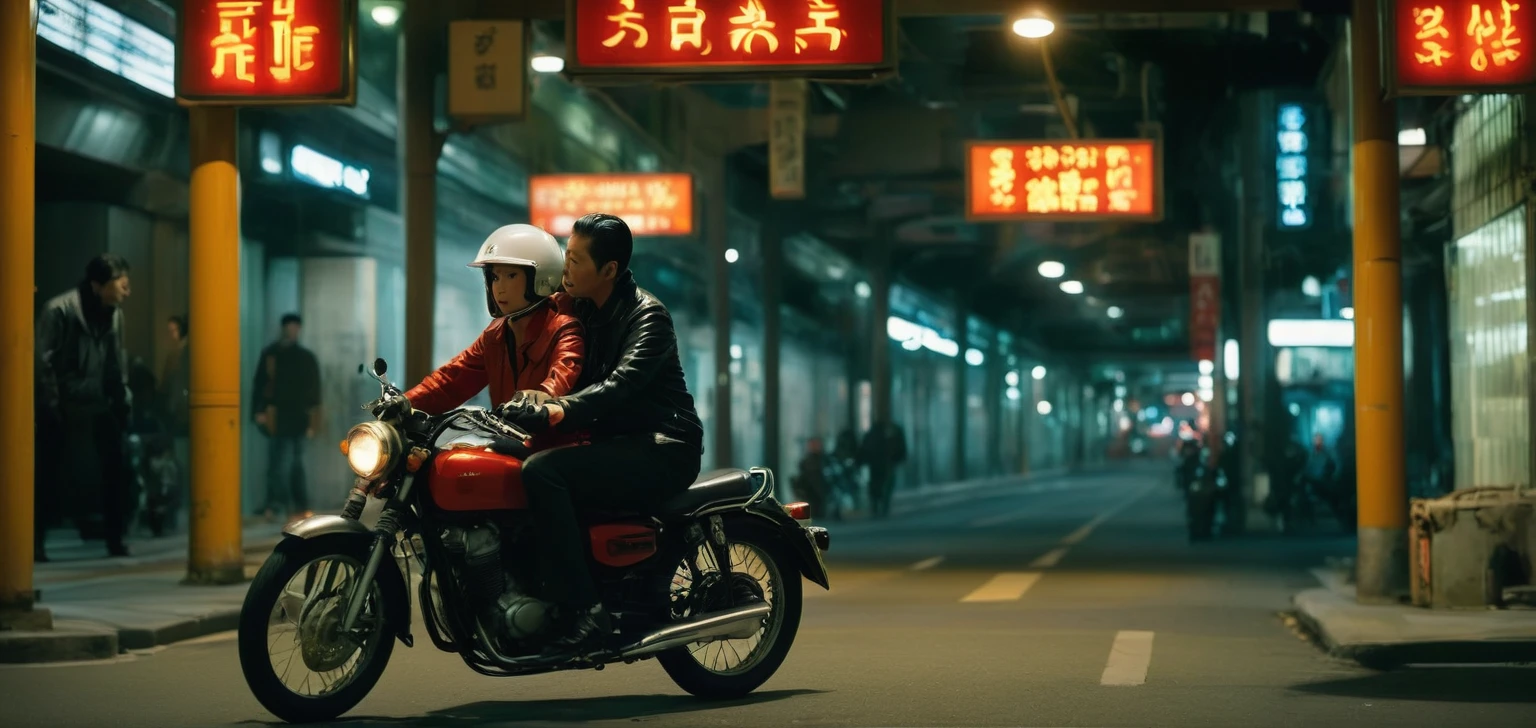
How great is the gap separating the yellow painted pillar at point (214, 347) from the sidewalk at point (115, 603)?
0.30 m

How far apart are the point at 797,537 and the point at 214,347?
649cm

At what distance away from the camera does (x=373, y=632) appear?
7.35 m

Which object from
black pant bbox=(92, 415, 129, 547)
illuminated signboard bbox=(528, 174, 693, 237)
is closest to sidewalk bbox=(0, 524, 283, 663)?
black pant bbox=(92, 415, 129, 547)

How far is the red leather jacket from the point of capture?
7.61m

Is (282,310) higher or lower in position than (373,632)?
higher

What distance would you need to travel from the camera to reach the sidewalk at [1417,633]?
32.2 ft

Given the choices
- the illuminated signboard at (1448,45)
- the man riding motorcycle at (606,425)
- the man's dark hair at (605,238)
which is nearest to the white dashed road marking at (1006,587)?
the illuminated signboard at (1448,45)

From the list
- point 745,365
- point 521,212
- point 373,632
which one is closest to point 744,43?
point 373,632

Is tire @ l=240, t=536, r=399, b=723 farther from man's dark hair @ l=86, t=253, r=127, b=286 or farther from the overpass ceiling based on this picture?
the overpass ceiling

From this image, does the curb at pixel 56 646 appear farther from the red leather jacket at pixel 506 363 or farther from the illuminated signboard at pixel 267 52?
the illuminated signboard at pixel 267 52

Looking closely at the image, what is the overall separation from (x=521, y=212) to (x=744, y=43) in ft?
46.9

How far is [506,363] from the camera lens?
778cm

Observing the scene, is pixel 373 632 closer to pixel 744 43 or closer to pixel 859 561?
pixel 744 43

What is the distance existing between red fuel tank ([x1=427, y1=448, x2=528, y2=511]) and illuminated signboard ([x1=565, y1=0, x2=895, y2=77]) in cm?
601
